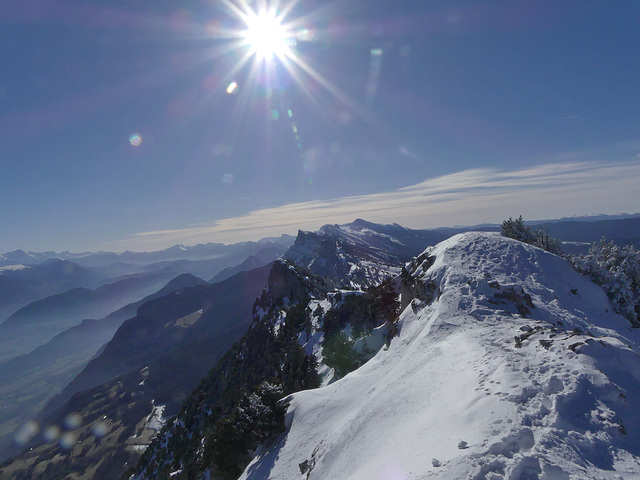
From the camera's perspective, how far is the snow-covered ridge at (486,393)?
7836 mm

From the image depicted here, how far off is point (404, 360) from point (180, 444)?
6163 cm

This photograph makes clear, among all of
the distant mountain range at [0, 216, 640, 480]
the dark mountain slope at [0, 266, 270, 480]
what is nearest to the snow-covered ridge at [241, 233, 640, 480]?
the distant mountain range at [0, 216, 640, 480]

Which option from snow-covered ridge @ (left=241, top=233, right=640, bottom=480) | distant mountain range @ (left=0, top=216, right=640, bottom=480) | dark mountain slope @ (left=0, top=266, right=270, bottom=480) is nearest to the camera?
snow-covered ridge @ (left=241, top=233, right=640, bottom=480)

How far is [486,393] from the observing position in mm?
10203

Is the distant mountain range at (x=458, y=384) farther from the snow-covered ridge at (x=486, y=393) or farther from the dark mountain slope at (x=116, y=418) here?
the dark mountain slope at (x=116, y=418)

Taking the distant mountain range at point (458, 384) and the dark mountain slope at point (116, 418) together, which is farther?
the dark mountain slope at point (116, 418)

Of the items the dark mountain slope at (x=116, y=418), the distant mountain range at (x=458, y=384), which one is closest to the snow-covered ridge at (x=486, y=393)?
the distant mountain range at (x=458, y=384)

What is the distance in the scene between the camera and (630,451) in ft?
25.2

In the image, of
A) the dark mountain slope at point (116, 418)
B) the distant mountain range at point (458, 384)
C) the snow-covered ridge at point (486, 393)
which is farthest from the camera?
the dark mountain slope at point (116, 418)

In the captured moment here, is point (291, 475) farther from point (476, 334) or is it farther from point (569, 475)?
point (569, 475)

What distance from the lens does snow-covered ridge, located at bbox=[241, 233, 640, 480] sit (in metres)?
7.84

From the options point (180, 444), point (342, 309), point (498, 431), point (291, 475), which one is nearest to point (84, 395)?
point (180, 444)

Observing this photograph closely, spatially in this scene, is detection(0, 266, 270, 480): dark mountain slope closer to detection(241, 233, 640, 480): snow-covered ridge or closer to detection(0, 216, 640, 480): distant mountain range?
detection(0, 216, 640, 480): distant mountain range

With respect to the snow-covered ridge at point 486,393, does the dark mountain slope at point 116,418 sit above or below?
below
